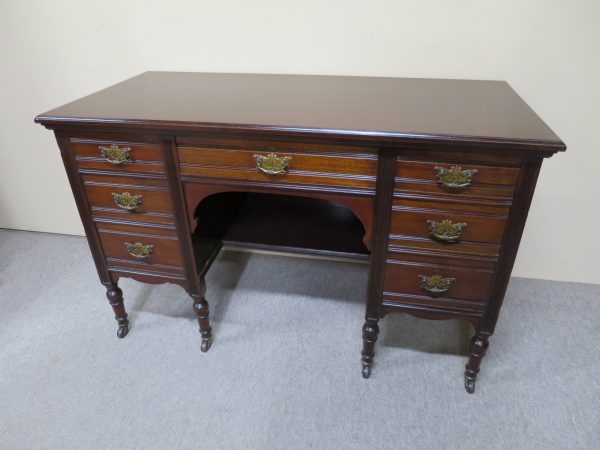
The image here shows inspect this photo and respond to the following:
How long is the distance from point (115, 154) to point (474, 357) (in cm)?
125

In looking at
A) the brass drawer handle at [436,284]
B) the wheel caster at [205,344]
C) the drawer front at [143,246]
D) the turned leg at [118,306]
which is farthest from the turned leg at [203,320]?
the brass drawer handle at [436,284]

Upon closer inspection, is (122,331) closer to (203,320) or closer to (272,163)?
(203,320)

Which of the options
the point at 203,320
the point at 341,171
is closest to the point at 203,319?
the point at 203,320

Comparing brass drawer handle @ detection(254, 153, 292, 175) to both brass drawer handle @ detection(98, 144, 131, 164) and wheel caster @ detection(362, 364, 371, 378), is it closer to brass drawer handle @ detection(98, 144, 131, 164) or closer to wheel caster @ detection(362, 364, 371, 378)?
brass drawer handle @ detection(98, 144, 131, 164)

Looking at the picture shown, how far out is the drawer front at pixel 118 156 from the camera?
1183 millimetres

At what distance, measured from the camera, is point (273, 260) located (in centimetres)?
205

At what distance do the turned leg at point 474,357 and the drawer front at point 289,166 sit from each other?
0.61 meters

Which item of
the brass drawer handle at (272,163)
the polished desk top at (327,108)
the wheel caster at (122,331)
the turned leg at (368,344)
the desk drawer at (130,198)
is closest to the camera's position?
the polished desk top at (327,108)

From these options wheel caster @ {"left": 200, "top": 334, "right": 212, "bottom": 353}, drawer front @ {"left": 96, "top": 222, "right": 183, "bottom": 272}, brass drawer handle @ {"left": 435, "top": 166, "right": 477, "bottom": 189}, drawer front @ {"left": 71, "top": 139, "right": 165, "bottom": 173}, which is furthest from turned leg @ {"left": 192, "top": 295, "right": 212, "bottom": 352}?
brass drawer handle @ {"left": 435, "top": 166, "right": 477, "bottom": 189}

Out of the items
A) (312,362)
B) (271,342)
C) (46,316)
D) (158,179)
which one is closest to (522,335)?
(312,362)

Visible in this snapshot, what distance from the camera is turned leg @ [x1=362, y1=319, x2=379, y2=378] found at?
136 centimetres

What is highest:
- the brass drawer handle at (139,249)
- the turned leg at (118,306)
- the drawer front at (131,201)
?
the drawer front at (131,201)

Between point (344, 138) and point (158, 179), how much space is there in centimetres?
56

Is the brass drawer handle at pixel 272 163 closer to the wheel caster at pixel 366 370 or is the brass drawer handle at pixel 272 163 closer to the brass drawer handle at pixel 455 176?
the brass drawer handle at pixel 455 176
